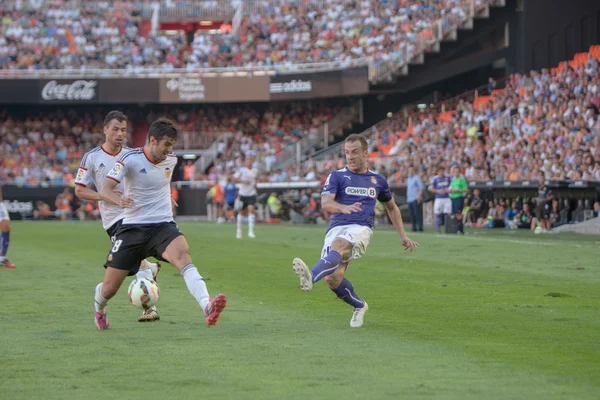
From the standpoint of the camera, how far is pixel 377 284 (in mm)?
14125

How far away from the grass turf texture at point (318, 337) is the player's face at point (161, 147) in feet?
5.37

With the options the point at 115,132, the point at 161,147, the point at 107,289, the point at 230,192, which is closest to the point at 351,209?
the point at 161,147

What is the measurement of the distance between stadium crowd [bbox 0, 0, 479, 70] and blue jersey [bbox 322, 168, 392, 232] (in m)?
41.0

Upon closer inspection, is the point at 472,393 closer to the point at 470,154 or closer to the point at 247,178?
the point at 247,178

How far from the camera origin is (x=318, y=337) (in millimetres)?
8844

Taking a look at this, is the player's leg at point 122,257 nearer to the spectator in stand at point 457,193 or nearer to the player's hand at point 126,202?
the player's hand at point 126,202

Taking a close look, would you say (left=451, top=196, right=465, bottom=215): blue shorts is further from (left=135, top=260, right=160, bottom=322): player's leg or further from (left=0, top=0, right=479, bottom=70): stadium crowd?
(left=0, top=0, right=479, bottom=70): stadium crowd

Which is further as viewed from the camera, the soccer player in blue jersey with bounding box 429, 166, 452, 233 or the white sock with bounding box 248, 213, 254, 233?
the soccer player in blue jersey with bounding box 429, 166, 452, 233

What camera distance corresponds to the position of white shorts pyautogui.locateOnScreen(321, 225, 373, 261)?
377 inches

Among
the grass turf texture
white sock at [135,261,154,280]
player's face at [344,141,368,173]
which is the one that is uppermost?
player's face at [344,141,368,173]

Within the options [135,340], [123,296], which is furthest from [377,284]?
[135,340]

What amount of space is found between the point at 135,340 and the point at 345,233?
88.0 inches

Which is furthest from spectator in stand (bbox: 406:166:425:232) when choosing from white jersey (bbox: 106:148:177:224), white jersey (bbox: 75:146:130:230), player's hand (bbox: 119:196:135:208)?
player's hand (bbox: 119:196:135:208)

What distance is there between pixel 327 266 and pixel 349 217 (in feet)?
2.11
